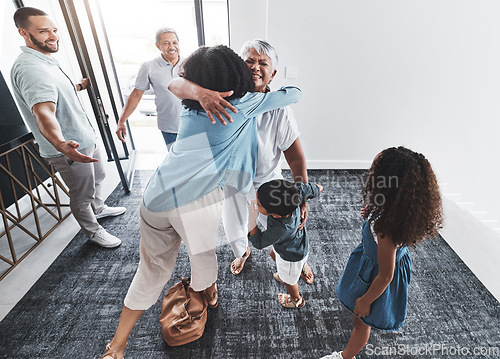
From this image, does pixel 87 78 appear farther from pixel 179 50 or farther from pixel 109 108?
pixel 179 50

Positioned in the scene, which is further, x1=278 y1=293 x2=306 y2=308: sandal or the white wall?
the white wall

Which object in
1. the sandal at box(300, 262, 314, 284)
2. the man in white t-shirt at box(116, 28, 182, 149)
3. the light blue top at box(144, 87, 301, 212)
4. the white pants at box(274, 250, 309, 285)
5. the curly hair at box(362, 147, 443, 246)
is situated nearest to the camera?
the curly hair at box(362, 147, 443, 246)

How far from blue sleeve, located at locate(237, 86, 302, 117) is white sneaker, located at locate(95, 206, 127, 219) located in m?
1.82

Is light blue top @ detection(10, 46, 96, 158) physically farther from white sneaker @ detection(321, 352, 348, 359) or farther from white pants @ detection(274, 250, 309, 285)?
white sneaker @ detection(321, 352, 348, 359)

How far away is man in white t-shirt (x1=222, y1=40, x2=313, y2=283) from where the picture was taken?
122cm

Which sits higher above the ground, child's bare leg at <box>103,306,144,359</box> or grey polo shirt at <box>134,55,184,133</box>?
grey polo shirt at <box>134,55,184,133</box>

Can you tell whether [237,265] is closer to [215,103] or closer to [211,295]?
[211,295]

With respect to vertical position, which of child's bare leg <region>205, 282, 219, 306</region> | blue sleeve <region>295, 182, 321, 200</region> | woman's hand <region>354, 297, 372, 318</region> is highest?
blue sleeve <region>295, 182, 321, 200</region>

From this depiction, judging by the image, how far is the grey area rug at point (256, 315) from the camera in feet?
4.66

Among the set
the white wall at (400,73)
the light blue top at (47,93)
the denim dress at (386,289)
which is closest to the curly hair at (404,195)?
the denim dress at (386,289)

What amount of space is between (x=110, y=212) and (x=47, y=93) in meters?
1.12

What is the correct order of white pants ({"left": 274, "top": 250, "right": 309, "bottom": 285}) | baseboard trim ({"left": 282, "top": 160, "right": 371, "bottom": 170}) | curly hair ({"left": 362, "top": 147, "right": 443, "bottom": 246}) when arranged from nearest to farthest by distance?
curly hair ({"left": 362, "top": 147, "right": 443, "bottom": 246}) → white pants ({"left": 274, "top": 250, "right": 309, "bottom": 285}) → baseboard trim ({"left": 282, "top": 160, "right": 371, "bottom": 170})

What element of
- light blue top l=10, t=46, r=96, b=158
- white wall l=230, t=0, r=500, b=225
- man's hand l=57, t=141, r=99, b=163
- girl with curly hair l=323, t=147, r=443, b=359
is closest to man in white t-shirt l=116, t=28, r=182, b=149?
light blue top l=10, t=46, r=96, b=158

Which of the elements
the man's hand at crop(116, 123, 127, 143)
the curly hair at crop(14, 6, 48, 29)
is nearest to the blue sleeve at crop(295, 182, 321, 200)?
the man's hand at crop(116, 123, 127, 143)
